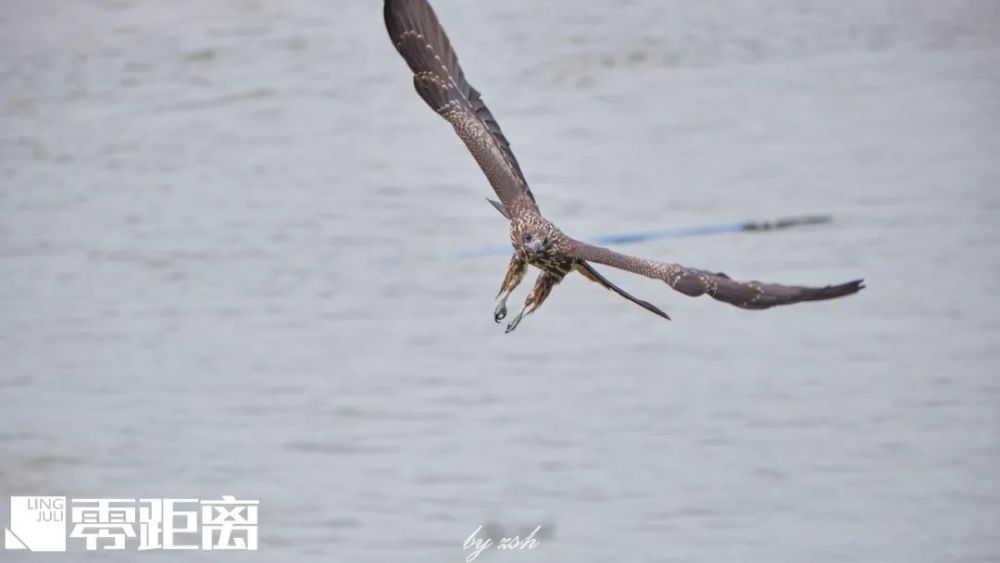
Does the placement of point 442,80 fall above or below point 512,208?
above

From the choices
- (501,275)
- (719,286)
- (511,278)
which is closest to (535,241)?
(511,278)

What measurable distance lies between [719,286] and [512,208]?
4.12 ft

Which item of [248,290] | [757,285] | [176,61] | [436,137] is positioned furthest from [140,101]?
[757,285]

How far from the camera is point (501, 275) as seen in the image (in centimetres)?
1238

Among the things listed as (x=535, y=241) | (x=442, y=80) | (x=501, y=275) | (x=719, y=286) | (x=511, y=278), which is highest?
(x=442, y=80)

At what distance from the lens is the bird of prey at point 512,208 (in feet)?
20.4

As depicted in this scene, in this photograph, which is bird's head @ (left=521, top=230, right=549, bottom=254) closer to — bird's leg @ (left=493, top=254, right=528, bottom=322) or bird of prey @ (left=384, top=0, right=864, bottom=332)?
bird of prey @ (left=384, top=0, right=864, bottom=332)

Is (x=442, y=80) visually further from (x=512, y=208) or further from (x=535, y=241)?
(x=535, y=241)

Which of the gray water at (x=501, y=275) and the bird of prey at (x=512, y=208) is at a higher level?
the bird of prey at (x=512, y=208)

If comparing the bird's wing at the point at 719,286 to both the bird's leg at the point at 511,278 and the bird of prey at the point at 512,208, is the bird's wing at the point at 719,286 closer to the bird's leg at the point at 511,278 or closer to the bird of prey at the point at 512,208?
the bird of prey at the point at 512,208

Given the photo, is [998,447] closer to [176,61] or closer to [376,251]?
[376,251]

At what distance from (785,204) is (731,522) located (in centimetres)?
427

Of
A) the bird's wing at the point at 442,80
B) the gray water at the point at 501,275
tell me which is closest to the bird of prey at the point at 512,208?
the bird's wing at the point at 442,80

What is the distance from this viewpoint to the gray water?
32.9 feet
